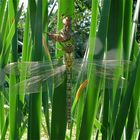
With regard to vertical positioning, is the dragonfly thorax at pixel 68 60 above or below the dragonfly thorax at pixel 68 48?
below

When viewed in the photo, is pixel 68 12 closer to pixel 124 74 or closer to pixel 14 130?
pixel 124 74

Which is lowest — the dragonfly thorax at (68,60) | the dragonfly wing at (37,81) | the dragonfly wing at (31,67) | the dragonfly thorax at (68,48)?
the dragonfly wing at (37,81)

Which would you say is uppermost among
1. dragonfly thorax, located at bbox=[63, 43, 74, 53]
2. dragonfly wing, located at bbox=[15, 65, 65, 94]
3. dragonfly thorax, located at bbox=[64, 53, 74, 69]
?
dragonfly thorax, located at bbox=[63, 43, 74, 53]

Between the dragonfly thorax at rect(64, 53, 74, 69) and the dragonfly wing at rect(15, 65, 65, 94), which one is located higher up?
the dragonfly thorax at rect(64, 53, 74, 69)

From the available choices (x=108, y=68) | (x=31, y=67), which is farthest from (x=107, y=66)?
(x=31, y=67)

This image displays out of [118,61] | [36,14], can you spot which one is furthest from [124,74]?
[36,14]
